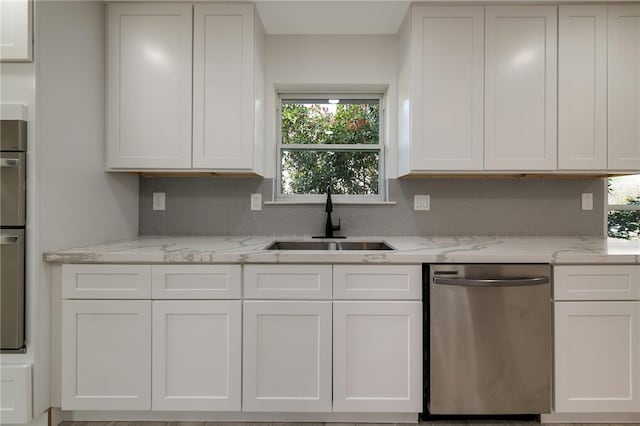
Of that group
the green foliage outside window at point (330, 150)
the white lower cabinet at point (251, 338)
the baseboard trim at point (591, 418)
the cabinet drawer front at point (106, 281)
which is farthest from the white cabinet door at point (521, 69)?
the cabinet drawer front at point (106, 281)

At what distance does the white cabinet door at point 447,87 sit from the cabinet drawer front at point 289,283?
2.92 ft

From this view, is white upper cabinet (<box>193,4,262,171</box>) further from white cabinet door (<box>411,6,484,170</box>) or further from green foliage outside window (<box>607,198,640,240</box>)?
green foliage outside window (<box>607,198,640,240</box>)

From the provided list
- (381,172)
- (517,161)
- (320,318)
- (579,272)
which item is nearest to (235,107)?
(381,172)

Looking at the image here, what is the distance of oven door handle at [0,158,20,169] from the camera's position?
1.63 meters

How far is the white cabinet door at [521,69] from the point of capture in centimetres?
217

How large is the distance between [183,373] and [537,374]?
170 cm

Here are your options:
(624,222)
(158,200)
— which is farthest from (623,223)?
(158,200)

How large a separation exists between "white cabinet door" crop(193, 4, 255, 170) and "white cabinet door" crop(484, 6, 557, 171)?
1.39 meters

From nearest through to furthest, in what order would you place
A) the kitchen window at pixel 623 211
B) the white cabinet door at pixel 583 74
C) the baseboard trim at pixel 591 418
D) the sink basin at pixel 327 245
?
the baseboard trim at pixel 591 418 → the white cabinet door at pixel 583 74 → the sink basin at pixel 327 245 → the kitchen window at pixel 623 211

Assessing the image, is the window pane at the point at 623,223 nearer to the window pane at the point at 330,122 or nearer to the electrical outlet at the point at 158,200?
the window pane at the point at 330,122

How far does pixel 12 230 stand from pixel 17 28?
35.2 inches

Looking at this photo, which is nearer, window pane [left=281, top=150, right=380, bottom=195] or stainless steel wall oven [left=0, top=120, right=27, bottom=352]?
stainless steel wall oven [left=0, top=120, right=27, bottom=352]

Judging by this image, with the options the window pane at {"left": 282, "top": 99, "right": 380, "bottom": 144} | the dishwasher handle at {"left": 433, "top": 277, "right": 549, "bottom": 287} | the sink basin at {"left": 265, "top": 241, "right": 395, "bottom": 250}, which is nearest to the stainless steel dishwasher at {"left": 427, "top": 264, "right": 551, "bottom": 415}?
the dishwasher handle at {"left": 433, "top": 277, "right": 549, "bottom": 287}

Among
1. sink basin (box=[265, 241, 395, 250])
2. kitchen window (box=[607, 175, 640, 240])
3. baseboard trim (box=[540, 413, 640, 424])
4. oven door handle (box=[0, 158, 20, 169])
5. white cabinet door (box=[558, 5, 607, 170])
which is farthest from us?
kitchen window (box=[607, 175, 640, 240])
